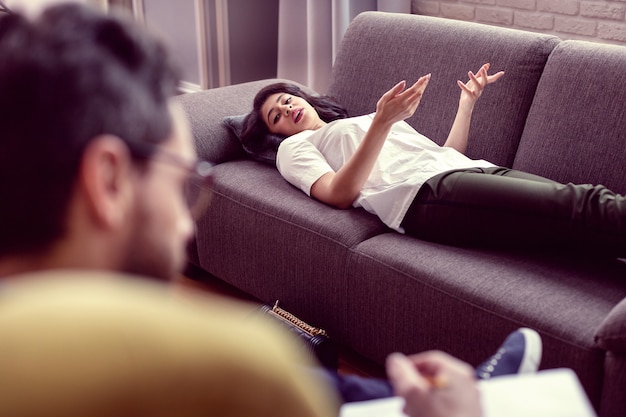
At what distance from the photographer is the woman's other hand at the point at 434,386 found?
82 centimetres

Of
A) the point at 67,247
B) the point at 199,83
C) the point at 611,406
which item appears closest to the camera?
the point at 67,247

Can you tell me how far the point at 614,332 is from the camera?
147 cm

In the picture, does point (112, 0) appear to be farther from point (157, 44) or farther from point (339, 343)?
point (157, 44)

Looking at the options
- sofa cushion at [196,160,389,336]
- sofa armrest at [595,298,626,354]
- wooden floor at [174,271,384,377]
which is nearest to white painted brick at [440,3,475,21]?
sofa cushion at [196,160,389,336]

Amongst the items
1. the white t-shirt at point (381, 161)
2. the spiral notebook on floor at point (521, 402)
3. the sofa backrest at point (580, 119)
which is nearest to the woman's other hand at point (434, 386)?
the spiral notebook on floor at point (521, 402)

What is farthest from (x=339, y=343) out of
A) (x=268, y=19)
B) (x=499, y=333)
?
(x=268, y=19)

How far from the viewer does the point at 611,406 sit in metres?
1.52

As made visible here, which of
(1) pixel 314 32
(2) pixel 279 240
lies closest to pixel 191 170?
(2) pixel 279 240

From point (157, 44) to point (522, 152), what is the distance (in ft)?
5.52

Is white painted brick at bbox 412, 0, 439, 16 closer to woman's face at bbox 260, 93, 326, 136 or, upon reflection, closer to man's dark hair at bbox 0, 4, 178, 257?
woman's face at bbox 260, 93, 326, 136

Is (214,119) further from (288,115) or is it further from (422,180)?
(422,180)

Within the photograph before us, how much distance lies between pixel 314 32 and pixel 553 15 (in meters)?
1.12

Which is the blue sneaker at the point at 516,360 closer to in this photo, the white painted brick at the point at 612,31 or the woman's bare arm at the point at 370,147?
the woman's bare arm at the point at 370,147

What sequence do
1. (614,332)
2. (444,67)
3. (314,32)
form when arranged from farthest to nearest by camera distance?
(314,32) < (444,67) < (614,332)
